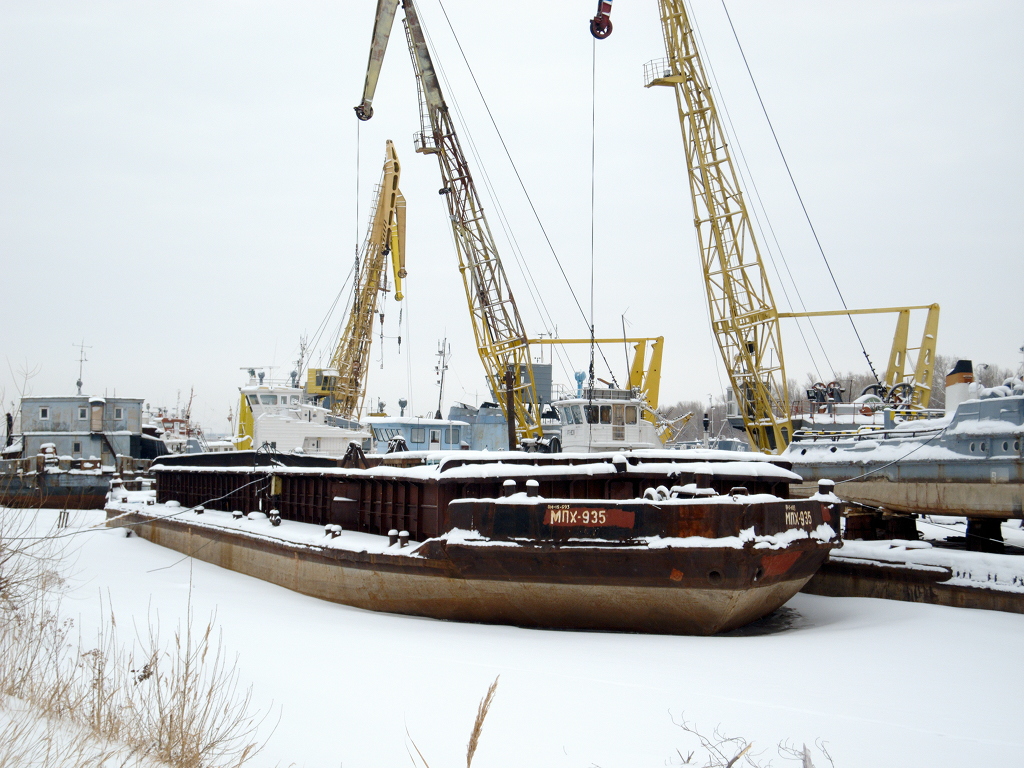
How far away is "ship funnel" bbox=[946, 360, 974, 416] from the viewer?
47.1 feet

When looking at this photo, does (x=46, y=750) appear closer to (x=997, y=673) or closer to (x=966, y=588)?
(x=997, y=673)

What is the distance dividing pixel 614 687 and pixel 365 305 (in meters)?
38.2

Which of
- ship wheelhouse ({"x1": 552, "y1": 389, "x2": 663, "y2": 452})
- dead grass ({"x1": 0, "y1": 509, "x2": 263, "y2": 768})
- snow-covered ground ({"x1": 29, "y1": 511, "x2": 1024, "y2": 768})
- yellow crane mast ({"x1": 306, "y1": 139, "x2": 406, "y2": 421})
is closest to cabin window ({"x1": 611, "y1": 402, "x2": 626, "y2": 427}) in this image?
ship wheelhouse ({"x1": 552, "y1": 389, "x2": 663, "y2": 452})

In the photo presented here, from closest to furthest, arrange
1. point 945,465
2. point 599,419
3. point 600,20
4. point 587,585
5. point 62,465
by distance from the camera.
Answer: point 587,585 < point 945,465 < point 599,419 < point 600,20 < point 62,465

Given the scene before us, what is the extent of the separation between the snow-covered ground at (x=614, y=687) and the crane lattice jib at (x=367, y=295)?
3186cm

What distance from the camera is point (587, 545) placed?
904 centimetres

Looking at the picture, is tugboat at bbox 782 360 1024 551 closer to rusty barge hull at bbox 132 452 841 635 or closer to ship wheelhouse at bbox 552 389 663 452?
rusty barge hull at bbox 132 452 841 635

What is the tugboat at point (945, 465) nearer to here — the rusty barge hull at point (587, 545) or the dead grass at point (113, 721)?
the rusty barge hull at point (587, 545)

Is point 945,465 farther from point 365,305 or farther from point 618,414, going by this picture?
point 365,305

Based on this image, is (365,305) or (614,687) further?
(365,305)

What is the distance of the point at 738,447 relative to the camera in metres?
33.9

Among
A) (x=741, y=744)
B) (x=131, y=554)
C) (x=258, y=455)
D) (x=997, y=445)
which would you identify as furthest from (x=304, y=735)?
(x=258, y=455)

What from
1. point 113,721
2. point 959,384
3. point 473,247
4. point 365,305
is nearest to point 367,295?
point 365,305

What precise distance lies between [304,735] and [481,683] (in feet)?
6.00
